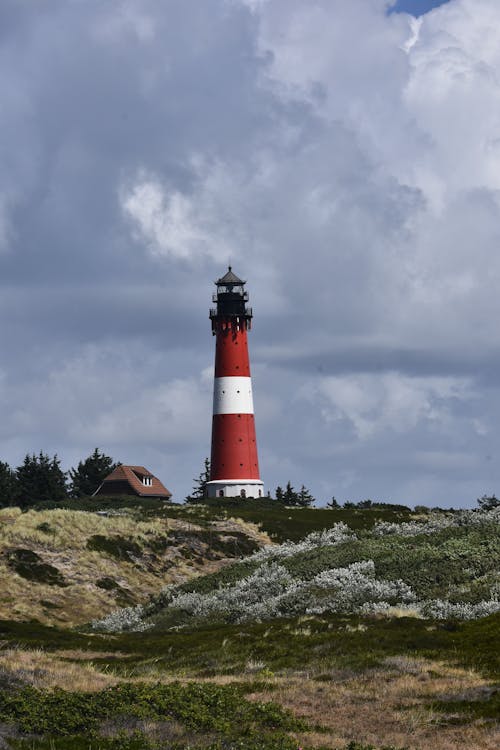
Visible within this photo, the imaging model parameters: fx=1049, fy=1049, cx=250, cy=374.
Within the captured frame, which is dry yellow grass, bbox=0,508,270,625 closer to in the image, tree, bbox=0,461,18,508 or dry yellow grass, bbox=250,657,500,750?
dry yellow grass, bbox=250,657,500,750

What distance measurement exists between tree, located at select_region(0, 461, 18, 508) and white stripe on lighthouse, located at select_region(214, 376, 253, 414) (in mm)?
26832

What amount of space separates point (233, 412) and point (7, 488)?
2868 centimetres

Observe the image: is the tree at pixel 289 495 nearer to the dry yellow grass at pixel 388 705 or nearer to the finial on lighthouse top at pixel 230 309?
the finial on lighthouse top at pixel 230 309

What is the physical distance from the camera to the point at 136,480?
4813 inches

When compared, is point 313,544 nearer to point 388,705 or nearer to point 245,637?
point 245,637

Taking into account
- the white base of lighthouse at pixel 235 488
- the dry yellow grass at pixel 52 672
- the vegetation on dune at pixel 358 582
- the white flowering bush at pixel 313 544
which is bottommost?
the dry yellow grass at pixel 52 672

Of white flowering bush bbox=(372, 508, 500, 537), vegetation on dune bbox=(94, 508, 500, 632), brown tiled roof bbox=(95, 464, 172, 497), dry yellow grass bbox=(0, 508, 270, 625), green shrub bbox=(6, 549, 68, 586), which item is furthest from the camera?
brown tiled roof bbox=(95, 464, 172, 497)

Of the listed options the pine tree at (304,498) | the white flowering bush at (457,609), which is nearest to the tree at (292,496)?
the pine tree at (304,498)

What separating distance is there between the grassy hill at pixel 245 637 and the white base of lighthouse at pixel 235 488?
22.4 metres

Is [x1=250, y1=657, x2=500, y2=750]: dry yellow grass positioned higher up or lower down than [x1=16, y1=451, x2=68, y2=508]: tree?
lower down

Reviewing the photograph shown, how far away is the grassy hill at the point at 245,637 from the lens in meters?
21.3

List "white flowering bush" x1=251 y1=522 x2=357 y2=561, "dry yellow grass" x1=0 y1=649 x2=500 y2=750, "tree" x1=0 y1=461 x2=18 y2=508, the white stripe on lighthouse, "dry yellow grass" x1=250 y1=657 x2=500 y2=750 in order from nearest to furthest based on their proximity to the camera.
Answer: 1. "dry yellow grass" x1=250 y1=657 x2=500 y2=750
2. "dry yellow grass" x1=0 y1=649 x2=500 y2=750
3. "white flowering bush" x1=251 y1=522 x2=357 y2=561
4. the white stripe on lighthouse
5. "tree" x1=0 y1=461 x2=18 y2=508

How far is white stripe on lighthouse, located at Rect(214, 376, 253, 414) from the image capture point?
99.4 meters

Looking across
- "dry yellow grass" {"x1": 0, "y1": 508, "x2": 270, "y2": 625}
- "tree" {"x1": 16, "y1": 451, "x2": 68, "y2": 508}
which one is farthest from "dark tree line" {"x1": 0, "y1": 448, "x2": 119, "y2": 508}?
"dry yellow grass" {"x1": 0, "y1": 508, "x2": 270, "y2": 625}
